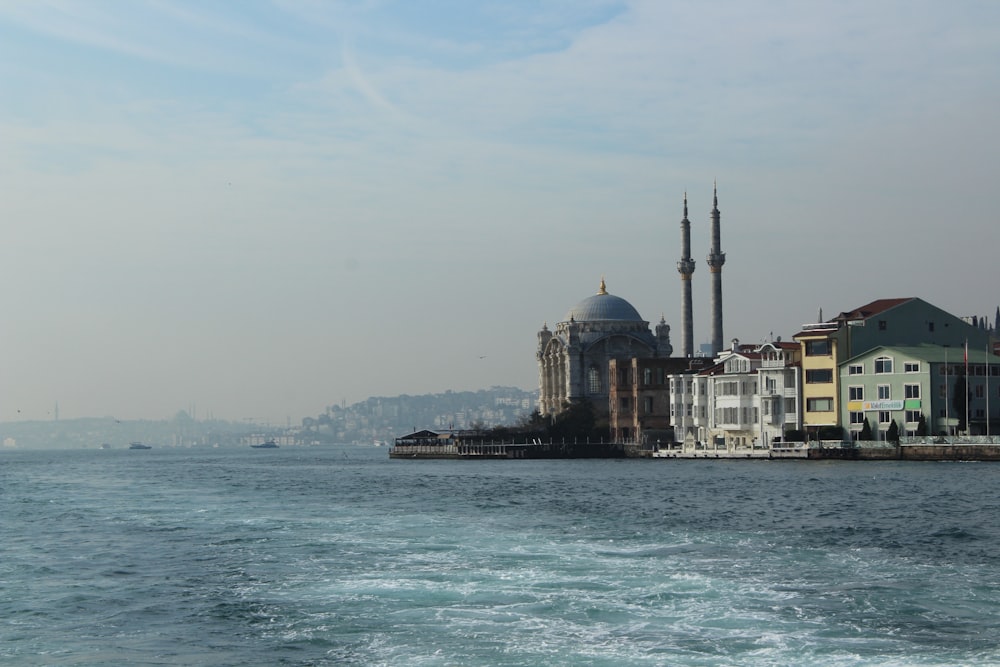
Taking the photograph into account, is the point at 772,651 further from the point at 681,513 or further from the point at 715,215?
the point at 715,215

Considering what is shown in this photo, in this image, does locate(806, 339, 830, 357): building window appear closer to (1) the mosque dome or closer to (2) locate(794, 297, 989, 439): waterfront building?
(2) locate(794, 297, 989, 439): waterfront building

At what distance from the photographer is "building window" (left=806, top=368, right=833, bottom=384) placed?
87500mm

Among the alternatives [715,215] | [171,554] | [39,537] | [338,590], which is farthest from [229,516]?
[715,215]

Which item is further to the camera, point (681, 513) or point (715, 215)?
point (715, 215)

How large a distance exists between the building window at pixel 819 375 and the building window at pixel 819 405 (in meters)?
1.16

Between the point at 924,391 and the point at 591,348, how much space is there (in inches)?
2553

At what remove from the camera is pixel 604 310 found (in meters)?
151

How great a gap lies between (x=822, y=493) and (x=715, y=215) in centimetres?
7837

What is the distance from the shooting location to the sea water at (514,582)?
63.6ft

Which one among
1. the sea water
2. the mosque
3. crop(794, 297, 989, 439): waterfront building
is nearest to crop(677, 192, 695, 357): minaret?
the mosque

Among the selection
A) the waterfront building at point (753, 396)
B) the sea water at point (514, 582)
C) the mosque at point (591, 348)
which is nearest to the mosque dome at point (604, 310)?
the mosque at point (591, 348)

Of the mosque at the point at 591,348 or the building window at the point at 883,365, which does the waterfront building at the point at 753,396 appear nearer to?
the building window at the point at 883,365

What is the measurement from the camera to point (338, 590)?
977 inches

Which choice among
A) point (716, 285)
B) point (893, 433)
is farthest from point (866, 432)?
point (716, 285)
